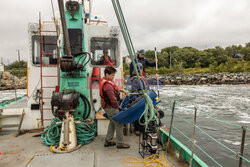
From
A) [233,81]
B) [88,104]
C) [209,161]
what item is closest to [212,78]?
[233,81]

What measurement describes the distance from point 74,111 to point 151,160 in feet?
6.99

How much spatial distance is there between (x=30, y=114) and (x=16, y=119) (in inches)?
16.8

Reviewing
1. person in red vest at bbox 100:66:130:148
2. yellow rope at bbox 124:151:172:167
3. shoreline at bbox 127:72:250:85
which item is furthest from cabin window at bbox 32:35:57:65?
shoreline at bbox 127:72:250:85

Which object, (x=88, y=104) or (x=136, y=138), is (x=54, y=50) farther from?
(x=136, y=138)

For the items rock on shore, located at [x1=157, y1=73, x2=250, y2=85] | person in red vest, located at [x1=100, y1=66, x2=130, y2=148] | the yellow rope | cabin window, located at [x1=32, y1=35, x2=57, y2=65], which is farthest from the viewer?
rock on shore, located at [x1=157, y1=73, x2=250, y2=85]

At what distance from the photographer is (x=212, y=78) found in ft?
108

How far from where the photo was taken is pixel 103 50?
5.39 m

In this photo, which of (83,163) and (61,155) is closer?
(83,163)

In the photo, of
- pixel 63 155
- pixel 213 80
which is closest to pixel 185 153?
pixel 63 155

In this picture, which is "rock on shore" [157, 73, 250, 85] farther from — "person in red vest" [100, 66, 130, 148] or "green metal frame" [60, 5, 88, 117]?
"person in red vest" [100, 66, 130, 148]

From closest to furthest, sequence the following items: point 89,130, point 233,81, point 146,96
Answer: point 146,96 → point 89,130 → point 233,81

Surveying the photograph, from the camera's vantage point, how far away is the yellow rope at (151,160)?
3195 millimetres

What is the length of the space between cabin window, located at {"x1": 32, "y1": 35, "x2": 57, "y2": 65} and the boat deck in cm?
221

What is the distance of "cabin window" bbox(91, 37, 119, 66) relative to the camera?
5.32 m
